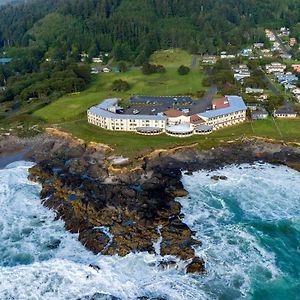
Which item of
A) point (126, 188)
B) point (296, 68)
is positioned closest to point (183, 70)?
point (296, 68)

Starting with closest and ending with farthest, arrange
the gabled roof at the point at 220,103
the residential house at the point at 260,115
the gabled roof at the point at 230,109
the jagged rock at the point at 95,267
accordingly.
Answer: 1. the jagged rock at the point at 95,267
2. the gabled roof at the point at 230,109
3. the residential house at the point at 260,115
4. the gabled roof at the point at 220,103

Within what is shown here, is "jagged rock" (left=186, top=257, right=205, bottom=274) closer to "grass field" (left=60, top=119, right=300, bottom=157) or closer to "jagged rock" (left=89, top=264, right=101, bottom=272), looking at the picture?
"jagged rock" (left=89, top=264, right=101, bottom=272)

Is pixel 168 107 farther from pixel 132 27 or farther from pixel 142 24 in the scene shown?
pixel 142 24

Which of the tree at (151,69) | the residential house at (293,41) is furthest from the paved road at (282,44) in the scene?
the tree at (151,69)

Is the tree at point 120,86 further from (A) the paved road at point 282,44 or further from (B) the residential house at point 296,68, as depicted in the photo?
(A) the paved road at point 282,44

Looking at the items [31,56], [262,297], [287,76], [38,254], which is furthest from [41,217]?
[31,56]

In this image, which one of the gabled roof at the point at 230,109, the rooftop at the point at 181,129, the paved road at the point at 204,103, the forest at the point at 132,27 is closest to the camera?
the rooftop at the point at 181,129
